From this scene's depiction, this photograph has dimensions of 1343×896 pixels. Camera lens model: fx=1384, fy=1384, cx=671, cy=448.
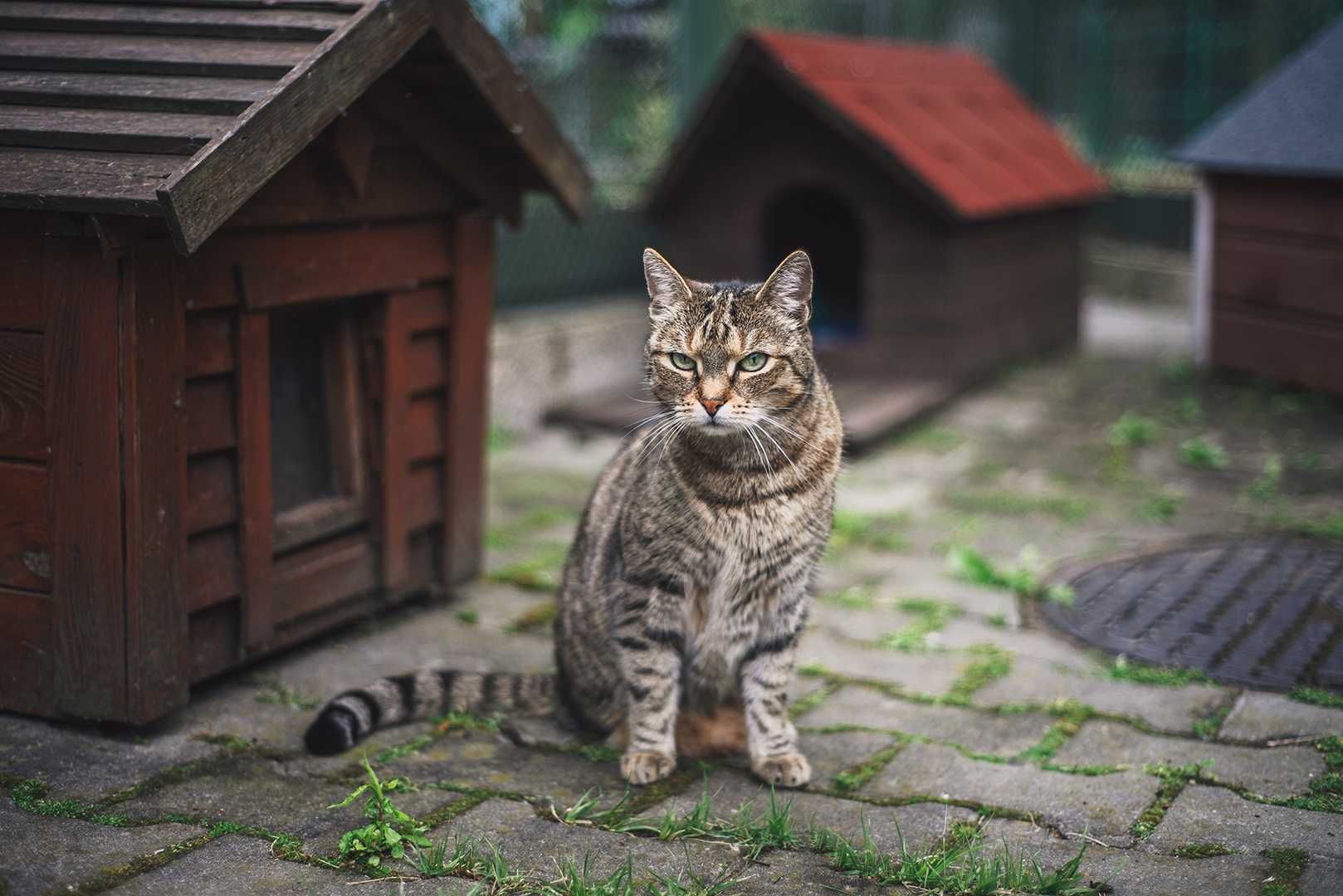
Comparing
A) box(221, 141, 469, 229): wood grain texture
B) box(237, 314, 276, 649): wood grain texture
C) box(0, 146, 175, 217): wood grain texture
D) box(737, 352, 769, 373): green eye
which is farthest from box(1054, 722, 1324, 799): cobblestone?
box(0, 146, 175, 217): wood grain texture

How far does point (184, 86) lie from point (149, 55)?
0.21 meters

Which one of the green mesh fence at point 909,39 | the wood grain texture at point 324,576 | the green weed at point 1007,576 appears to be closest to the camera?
the wood grain texture at point 324,576

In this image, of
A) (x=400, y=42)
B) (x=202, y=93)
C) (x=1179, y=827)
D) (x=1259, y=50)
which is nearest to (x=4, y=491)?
A: (x=202, y=93)

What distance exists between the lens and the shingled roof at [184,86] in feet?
9.88

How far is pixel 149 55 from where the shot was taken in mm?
3412

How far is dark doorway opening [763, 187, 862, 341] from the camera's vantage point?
321 inches

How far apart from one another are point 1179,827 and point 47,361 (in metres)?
2.76

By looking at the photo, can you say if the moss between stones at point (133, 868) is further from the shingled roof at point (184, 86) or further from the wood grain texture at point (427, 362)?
the wood grain texture at point (427, 362)

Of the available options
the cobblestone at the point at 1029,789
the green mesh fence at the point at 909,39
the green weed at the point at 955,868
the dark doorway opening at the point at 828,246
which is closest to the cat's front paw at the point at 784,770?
the cobblestone at the point at 1029,789

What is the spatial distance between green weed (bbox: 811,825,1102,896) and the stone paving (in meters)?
0.03

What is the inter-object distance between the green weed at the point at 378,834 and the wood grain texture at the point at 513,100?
196 centimetres

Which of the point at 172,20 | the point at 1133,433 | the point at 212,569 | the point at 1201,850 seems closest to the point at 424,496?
the point at 212,569

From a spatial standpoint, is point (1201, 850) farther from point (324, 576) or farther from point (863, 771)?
point (324, 576)

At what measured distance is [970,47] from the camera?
36.9ft
